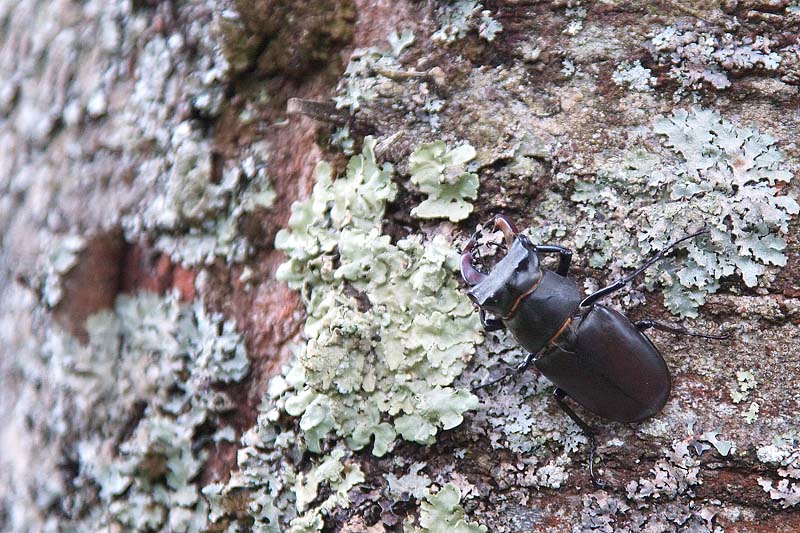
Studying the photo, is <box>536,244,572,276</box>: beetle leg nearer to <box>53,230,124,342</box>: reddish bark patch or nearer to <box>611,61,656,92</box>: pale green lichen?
<box>611,61,656,92</box>: pale green lichen

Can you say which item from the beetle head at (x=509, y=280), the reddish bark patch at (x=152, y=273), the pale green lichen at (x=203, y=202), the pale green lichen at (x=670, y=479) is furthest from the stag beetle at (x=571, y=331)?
the reddish bark patch at (x=152, y=273)

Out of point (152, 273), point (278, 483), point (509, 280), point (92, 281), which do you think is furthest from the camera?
point (92, 281)

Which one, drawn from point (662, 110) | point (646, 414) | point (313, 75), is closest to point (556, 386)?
point (646, 414)

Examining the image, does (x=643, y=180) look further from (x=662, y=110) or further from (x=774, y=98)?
(x=774, y=98)

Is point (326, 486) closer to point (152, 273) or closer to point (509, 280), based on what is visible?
point (509, 280)

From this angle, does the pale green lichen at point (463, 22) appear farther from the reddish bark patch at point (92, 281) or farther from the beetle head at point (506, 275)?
the reddish bark patch at point (92, 281)

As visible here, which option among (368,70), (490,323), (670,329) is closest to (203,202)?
(368,70)

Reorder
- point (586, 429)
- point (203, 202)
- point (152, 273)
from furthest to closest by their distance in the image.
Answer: point (152, 273)
point (203, 202)
point (586, 429)
